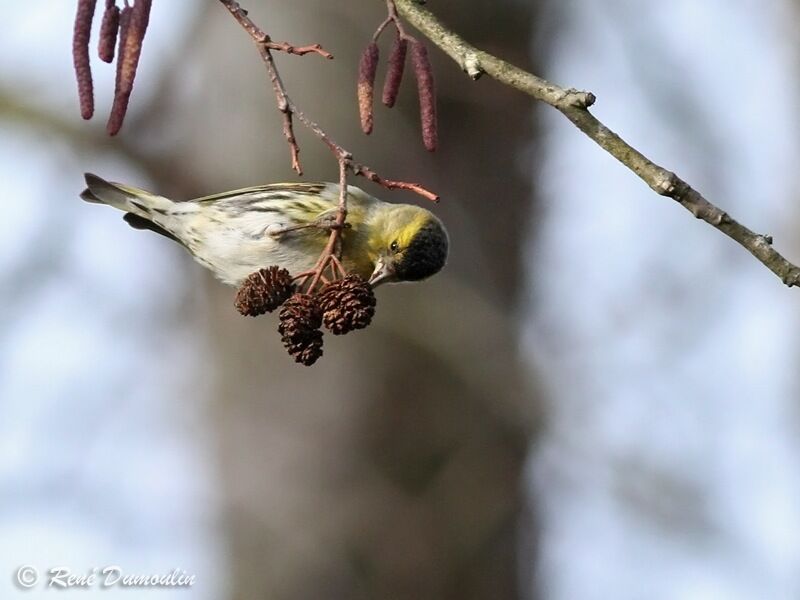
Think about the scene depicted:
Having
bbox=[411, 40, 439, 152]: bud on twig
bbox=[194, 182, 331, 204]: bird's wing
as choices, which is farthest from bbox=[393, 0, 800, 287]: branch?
bbox=[194, 182, 331, 204]: bird's wing

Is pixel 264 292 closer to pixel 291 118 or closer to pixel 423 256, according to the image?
pixel 291 118

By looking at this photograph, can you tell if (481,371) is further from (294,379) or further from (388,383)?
(294,379)

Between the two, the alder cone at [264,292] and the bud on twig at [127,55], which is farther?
the alder cone at [264,292]

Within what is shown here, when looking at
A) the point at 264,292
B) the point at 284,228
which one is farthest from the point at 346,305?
the point at 284,228

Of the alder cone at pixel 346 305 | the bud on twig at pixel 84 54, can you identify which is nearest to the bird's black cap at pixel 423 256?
the alder cone at pixel 346 305

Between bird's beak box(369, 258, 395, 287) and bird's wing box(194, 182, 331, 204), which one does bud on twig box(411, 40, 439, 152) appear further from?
bird's wing box(194, 182, 331, 204)

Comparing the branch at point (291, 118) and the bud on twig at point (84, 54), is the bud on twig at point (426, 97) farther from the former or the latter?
the bud on twig at point (84, 54)
